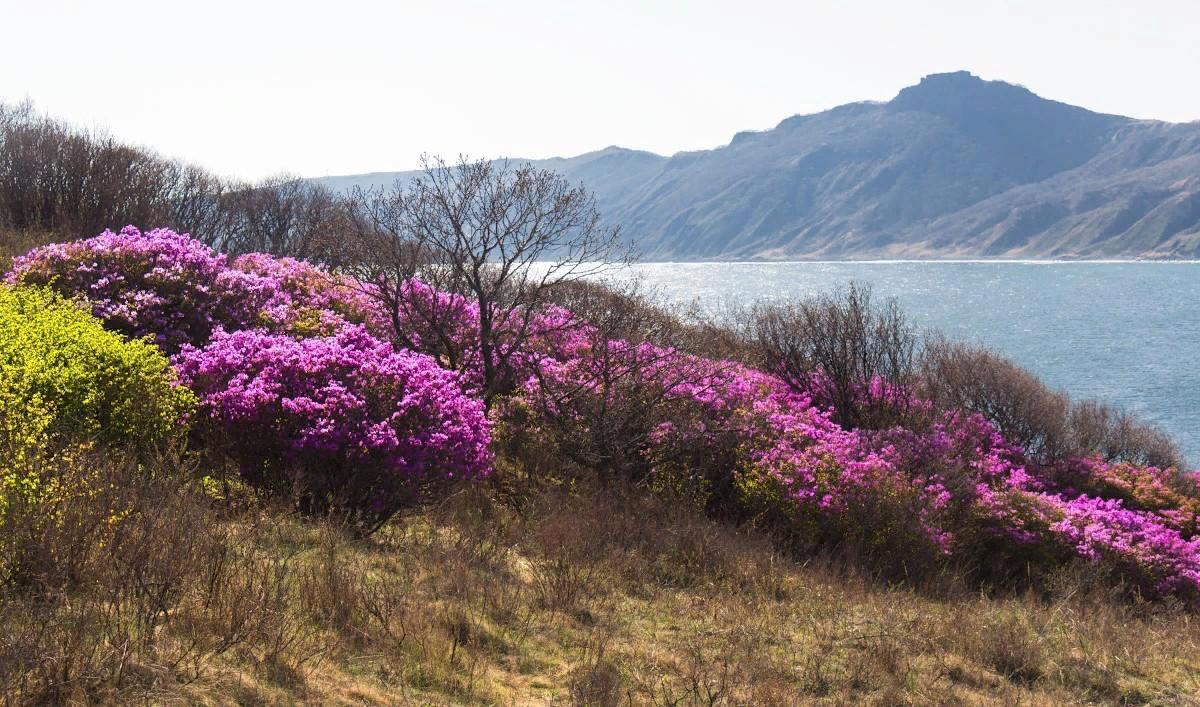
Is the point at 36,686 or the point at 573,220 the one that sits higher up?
the point at 573,220

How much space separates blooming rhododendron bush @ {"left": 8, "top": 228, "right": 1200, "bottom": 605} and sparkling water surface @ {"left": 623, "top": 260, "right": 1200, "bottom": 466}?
27.2 feet

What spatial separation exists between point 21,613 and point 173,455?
315 cm

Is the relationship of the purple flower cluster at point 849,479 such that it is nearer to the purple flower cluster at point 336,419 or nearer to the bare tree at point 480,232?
the bare tree at point 480,232

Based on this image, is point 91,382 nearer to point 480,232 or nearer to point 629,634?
point 629,634

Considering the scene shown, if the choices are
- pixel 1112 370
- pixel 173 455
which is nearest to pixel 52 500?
pixel 173 455

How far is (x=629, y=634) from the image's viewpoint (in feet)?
25.1

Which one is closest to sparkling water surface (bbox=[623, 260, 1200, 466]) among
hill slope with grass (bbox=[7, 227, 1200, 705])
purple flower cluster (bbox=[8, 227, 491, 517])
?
hill slope with grass (bbox=[7, 227, 1200, 705])

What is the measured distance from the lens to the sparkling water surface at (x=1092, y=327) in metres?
65.8

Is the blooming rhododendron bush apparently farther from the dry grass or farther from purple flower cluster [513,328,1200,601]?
the dry grass

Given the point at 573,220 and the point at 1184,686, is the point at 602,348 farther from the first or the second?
the point at 1184,686

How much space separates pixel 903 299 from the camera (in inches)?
5822

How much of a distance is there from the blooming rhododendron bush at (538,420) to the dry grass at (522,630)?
1.21 metres

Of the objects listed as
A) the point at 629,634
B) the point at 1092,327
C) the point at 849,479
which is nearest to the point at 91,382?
the point at 629,634

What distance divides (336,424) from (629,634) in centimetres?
390
